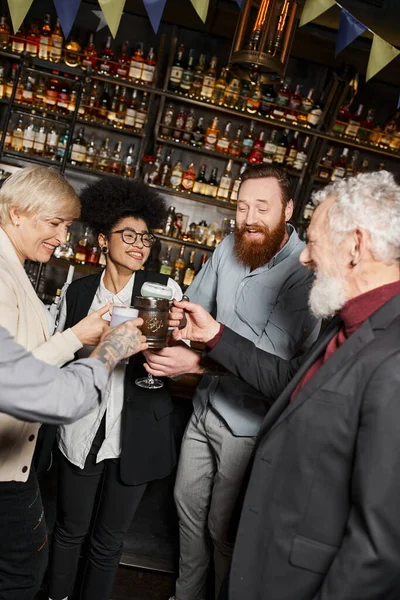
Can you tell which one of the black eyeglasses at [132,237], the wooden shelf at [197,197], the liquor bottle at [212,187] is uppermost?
the liquor bottle at [212,187]

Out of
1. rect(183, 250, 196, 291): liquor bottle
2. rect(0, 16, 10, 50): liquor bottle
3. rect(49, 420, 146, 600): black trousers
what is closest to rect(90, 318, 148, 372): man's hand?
rect(49, 420, 146, 600): black trousers

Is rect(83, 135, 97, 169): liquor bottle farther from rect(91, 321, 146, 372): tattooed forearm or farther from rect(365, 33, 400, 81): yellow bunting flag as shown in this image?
rect(91, 321, 146, 372): tattooed forearm

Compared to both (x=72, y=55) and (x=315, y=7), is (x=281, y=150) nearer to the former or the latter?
(x=315, y=7)

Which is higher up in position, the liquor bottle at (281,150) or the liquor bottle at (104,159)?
the liquor bottle at (281,150)

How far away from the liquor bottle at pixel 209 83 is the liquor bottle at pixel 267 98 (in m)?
0.42

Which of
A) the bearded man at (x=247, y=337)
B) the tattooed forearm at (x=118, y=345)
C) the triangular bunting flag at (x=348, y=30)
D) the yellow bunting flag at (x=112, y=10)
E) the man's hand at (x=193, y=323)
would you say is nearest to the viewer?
the tattooed forearm at (x=118, y=345)

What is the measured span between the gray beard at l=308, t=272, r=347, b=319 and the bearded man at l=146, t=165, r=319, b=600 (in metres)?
0.65

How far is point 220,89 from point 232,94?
0.11 m

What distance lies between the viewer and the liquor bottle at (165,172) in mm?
4520

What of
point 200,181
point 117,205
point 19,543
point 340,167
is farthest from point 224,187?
point 19,543

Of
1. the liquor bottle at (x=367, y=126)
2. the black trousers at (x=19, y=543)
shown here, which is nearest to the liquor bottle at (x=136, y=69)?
the liquor bottle at (x=367, y=126)

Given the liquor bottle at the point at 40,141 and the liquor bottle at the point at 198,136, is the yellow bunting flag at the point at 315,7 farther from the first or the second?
the liquor bottle at the point at 40,141

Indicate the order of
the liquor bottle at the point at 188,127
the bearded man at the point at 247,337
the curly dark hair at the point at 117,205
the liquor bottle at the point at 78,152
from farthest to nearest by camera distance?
the liquor bottle at the point at 188,127
the liquor bottle at the point at 78,152
the curly dark hair at the point at 117,205
the bearded man at the point at 247,337

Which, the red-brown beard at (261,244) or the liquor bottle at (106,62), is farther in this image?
the liquor bottle at (106,62)
